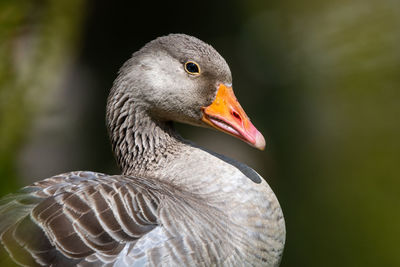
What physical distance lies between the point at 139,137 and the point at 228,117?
622 mm

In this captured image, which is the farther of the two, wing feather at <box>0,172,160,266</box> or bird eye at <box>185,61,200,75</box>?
bird eye at <box>185,61,200,75</box>

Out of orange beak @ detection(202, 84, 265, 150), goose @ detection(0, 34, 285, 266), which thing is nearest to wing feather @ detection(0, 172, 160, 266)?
goose @ detection(0, 34, 285, 266)

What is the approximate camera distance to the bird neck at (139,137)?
3027 mm

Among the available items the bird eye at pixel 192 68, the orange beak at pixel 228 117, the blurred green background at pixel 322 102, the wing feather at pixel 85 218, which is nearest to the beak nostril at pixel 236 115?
the orange beak at pixel 228 117

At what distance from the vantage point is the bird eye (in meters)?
2.96

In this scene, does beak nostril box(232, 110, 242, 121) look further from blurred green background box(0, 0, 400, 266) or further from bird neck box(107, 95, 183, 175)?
blurred green background box(0, 0, 400, 266)

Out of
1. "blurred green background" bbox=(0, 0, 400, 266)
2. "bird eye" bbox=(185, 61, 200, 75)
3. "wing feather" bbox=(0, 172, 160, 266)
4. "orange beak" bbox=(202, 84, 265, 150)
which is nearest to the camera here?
"blurred green background" bbox=(0, 0, 400, 266)

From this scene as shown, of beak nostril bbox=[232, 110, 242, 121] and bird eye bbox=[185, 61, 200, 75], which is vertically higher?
bird eye bbox=[185, 61, 200, 75]

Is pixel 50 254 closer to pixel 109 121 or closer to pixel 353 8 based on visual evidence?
pixel 109 121

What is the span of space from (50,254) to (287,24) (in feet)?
4.84

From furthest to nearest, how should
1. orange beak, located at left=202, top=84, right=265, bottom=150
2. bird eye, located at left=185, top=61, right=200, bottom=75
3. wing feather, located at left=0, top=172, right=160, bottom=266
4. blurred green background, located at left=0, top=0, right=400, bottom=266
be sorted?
bird eye, located at left=185, top=61, right=200, bottom=75
orange beak, located at left=202, top=84, right=265, bottom=150
wing feather, located at left=0, top=172, right=160, bottom=266
blurred green background, located at left=0, top=0, right=400, bottom=266

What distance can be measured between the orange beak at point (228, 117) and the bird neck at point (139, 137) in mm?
296

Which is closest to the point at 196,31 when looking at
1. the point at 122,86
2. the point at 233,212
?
the point at 122,86

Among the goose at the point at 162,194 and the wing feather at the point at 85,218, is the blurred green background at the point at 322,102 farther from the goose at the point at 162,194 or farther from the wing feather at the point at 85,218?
the wing feather at the point at 85,218
